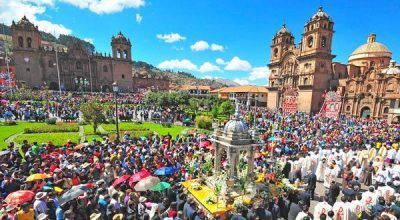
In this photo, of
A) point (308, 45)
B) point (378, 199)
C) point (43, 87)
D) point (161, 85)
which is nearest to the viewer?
point (378, 199)

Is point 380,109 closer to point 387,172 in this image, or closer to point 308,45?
point 308,45

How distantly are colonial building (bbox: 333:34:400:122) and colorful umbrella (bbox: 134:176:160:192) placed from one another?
3779 cm

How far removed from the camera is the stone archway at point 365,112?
38719mm

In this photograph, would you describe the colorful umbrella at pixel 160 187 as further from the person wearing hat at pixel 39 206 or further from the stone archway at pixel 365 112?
the stone archway at pixel 365 112

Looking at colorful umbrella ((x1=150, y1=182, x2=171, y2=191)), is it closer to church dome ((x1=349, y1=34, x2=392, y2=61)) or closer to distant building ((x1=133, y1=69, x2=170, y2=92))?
church dome ((x1=349, y1=34, x2=392, y2=61))

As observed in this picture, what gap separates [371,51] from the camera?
48.6 metres

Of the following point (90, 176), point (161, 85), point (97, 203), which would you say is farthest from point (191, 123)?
point (161, 85)

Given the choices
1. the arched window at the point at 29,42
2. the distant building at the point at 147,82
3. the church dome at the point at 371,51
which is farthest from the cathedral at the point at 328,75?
the arched window at the point at 29,42

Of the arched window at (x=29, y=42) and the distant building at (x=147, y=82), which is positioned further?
the distant building at (x=147, y=82)

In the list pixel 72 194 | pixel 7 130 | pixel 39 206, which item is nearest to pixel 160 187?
pixel 72 194

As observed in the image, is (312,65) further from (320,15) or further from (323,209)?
(323,209)

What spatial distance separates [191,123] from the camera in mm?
28750

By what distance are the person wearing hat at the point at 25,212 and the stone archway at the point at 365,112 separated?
45.2 metres

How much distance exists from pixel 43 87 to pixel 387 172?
59107 millimetres
